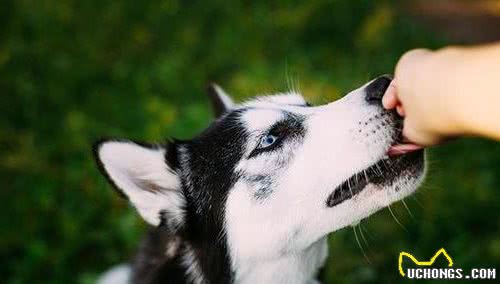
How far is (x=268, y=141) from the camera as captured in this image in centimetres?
275

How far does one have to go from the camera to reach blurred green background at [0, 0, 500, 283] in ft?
13.7

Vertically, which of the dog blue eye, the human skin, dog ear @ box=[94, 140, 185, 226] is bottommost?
the human skin

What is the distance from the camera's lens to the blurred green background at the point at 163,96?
419 centimetres

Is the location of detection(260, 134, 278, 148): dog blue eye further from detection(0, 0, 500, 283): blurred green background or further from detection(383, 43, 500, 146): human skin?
detection(0, 0, 500, 283): blurred green background

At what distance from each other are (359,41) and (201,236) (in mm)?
3975

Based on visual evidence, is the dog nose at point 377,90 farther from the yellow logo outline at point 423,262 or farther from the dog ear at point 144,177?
the yellow logo outline at point 423,262

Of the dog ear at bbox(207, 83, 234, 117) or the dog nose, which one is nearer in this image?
the dog nose

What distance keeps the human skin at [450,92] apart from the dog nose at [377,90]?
0.90 ft

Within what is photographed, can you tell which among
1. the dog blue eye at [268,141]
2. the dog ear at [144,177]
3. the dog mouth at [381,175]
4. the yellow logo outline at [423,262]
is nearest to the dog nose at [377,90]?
the dog mouth at [381,175]

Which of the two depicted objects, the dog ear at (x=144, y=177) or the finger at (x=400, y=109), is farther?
the dog ear at (x=144, y=177)

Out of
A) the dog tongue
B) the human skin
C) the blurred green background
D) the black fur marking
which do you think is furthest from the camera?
the blurred green background

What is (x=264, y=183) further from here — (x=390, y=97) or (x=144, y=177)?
(x=390, y=97)

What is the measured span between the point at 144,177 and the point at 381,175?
0.93m

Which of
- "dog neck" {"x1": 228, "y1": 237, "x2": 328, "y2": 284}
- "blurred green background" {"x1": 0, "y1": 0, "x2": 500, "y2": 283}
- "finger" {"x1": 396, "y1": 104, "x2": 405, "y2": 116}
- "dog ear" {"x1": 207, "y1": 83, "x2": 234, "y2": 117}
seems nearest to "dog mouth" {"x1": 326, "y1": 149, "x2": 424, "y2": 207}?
"finger" {"x1": 396, "y1": 104, "x2": 405, "y2": 116}
